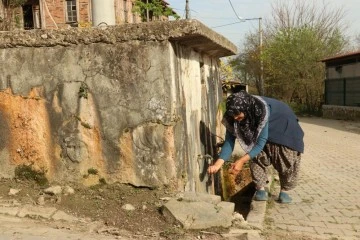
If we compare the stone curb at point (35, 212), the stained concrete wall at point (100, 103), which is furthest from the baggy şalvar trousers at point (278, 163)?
the stone curb at point (35, 212)

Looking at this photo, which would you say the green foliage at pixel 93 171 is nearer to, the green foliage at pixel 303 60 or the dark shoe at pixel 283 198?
the dark shoe at pixel 283 198

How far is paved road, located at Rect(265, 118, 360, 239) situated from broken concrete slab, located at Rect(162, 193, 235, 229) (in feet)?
2.87

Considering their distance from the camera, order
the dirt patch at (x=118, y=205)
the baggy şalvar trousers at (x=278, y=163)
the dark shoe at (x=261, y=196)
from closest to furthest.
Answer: the dirt patch at (x=118, y=205) → the baggy şalvar trousers at (x=278, y=163) → the dark shoe at (x=261, y=196)

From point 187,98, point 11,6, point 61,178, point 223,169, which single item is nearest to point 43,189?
point 61,178

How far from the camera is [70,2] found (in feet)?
81.1

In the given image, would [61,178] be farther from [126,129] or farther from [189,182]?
[189,182]

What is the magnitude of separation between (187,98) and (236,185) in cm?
186

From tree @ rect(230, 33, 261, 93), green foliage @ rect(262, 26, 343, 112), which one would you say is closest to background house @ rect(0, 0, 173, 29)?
green foliage @ rect(262, 26, 343, 112)

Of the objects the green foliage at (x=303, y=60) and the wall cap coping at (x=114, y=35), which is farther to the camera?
the green foliage at (x=303, y=60)

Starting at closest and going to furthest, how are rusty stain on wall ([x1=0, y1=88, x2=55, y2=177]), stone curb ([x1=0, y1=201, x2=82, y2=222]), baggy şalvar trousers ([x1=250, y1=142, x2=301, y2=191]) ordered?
stone curb ([x1=0, y1=201, x2=82, y2=222]) → rusty stain on wall ([x1=0, y1=88, x2=55, y2=177]) → baggy şalvar trousers ([x1=250, y1=142, x2=301, y2=191])

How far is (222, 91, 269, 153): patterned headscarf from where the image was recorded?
4.09 m

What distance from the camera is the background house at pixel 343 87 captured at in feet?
62.2

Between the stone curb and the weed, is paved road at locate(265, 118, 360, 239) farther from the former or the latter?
the stone curb

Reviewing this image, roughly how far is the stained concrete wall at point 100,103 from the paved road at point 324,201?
4.03 ft
